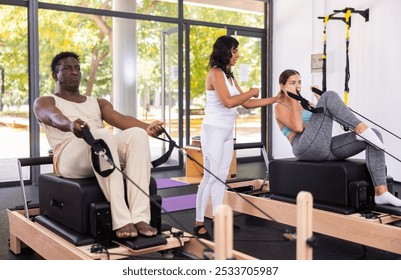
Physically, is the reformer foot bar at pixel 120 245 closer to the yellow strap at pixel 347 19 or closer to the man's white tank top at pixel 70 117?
the man's white tank top at pixel 70 117

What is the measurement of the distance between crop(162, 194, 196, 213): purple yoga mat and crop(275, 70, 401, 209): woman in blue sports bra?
3.60 ft

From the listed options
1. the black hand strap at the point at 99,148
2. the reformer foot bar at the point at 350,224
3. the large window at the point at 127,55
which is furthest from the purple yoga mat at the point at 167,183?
the black hand strap at the point at 99,148

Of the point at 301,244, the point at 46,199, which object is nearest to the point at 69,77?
the point at 46,199

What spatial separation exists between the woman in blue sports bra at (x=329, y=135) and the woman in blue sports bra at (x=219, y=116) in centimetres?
29

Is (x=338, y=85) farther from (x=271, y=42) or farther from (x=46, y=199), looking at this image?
(x=46, y=199)

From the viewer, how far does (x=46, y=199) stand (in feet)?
8.30

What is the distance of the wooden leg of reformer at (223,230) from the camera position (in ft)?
4.22

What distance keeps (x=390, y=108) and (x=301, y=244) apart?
3.87 meters

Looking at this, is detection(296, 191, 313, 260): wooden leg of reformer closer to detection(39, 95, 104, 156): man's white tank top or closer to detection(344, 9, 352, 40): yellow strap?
detection(39, 95, 104, 156): man's white tank top

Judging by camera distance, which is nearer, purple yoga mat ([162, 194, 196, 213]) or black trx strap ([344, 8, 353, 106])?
purple yoga mat ([162, 194, 196, 213])

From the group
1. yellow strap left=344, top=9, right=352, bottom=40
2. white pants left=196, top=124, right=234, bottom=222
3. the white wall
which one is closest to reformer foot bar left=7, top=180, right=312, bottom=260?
white pants left=196, top=124, right=234, bottom=222

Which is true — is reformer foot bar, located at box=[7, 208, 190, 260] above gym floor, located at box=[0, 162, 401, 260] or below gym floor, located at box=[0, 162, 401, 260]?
above

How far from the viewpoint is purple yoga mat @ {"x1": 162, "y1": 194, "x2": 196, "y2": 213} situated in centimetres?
377

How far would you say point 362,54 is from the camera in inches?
206
